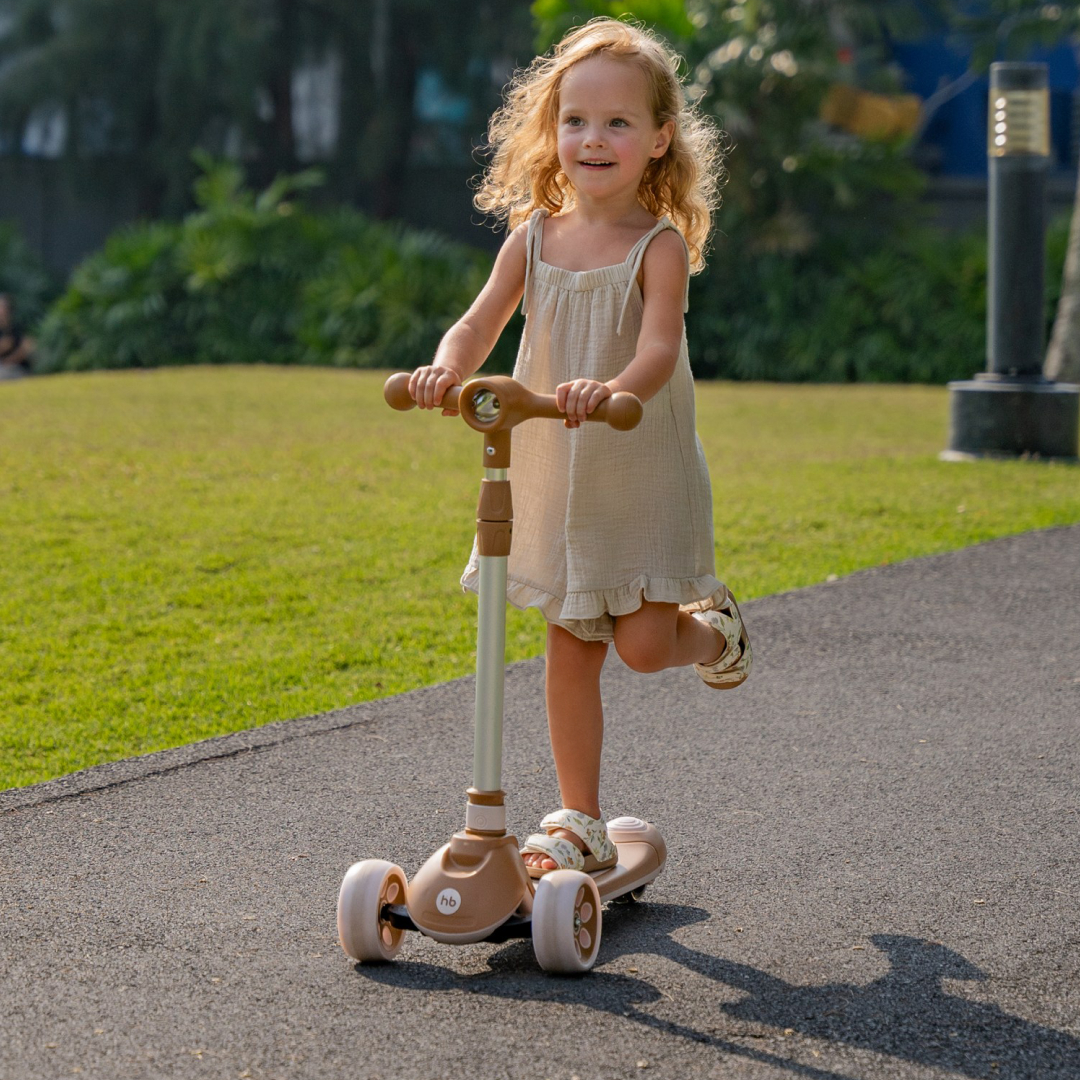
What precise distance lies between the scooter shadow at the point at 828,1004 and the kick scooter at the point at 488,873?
73 millimetres

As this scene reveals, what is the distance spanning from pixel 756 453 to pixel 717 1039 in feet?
26.5

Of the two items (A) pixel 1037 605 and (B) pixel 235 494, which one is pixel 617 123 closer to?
(A) pixel 1037 605

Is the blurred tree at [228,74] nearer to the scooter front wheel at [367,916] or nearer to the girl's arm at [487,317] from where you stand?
the girl's arm at [487,317]

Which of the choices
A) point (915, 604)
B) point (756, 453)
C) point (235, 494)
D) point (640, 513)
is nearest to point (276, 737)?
point (640, 513)

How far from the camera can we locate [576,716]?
10.4 ft

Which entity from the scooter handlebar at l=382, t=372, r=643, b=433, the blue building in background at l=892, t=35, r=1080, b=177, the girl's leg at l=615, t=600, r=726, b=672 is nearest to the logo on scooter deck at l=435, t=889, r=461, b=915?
the girl's leg at l=615, t=600, r=726, b=672

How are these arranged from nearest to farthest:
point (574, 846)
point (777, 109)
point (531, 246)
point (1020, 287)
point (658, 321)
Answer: point (658, 321), point (574, 846), point (531, 246), point (1020, 287), point (777, 109)

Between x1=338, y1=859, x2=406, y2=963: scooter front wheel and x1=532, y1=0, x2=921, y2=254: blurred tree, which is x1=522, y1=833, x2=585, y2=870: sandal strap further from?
x1=532, y1=0, x2=921, y2=254: blurred tree

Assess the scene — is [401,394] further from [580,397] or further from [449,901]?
[449,901]

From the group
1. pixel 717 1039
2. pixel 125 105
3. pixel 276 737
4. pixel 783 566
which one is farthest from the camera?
pixel 125 105

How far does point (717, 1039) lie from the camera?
2.54 m

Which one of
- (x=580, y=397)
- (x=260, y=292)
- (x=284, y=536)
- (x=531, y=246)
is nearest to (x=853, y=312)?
(x=260, y=292)

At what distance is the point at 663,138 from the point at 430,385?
2.59 ft

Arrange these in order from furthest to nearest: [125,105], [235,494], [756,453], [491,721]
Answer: [125,105], [756,453], [235,494], [491,721]
